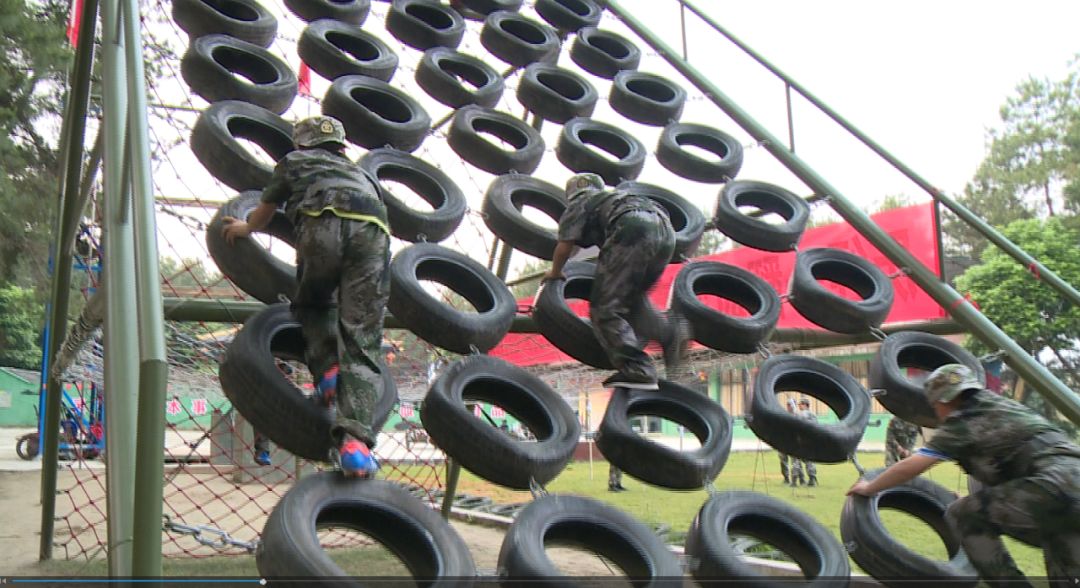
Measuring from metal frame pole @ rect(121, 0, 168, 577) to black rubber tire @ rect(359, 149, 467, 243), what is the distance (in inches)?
57.1

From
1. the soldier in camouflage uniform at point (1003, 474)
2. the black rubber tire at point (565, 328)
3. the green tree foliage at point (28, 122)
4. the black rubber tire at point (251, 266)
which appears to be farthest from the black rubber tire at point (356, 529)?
the green tree foliage at point (28, 122)

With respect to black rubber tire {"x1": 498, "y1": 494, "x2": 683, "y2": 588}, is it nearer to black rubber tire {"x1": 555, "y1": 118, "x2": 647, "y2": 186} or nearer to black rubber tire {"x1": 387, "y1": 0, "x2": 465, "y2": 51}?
black rubber tire {"x1": 555, "y1": 118, "x2": 647, "y2": 186}

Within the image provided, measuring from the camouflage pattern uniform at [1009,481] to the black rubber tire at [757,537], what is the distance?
0.46m

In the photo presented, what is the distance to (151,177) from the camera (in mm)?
2602

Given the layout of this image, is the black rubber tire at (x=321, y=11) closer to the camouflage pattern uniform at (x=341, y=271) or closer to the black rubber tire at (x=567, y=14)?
the black rubber tire at (x=567, y=14)

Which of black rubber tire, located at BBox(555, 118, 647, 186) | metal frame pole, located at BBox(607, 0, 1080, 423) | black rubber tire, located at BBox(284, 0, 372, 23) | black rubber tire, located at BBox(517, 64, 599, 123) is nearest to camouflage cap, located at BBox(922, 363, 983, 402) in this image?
metal frame pole, located at BBox(607, 0, 1080, 423)

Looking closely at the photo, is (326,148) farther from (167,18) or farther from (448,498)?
(448,498)

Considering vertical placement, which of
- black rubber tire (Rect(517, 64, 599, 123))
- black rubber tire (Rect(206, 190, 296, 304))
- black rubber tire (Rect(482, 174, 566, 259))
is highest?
black rubber tire (Rect(517, 64, 599, 123))

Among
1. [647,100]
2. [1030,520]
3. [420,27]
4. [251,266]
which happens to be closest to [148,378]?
[251,266]

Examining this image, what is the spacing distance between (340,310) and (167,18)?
322cm

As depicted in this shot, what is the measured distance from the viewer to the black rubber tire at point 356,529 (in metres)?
2.19

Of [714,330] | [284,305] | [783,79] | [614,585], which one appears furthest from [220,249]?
[783,79]

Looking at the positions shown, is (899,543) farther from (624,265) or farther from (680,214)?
(680,214)

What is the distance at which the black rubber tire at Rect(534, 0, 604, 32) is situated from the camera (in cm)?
677
